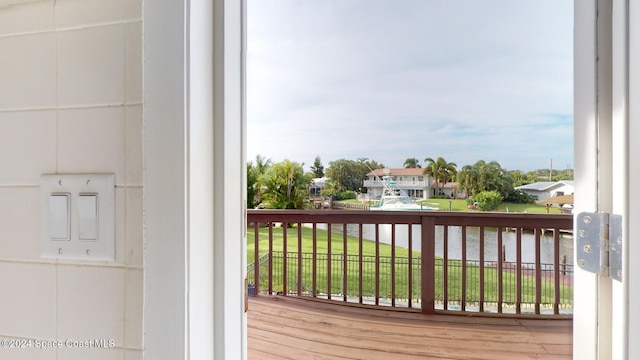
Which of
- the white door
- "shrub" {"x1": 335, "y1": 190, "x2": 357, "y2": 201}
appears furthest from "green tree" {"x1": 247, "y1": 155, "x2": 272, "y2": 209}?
the white door

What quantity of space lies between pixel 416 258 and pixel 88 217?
249cm

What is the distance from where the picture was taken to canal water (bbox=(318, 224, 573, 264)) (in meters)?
2.31

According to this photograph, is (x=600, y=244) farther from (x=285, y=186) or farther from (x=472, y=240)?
(x=285, y=186)

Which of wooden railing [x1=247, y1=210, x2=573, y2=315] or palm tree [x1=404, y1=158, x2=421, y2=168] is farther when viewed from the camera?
palm tree [x1=404, y1=158, x2=421, y2=168]

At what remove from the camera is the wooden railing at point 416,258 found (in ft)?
7.74

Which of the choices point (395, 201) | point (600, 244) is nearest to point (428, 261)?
point (395, 201)

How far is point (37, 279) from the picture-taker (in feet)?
1.47

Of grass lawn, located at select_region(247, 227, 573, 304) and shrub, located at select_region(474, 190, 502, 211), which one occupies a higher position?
shrub, located at select_region(474, 190, 502, 211)

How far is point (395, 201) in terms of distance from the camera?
9.43ft

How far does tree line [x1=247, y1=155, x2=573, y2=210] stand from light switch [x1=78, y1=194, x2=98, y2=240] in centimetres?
226

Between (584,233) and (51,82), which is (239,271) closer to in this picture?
(51,82)

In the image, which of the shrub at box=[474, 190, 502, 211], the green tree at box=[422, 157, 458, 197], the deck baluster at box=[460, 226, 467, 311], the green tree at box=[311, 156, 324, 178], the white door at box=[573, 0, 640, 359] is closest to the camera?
the white door at box=[573, 0, 640, 359]

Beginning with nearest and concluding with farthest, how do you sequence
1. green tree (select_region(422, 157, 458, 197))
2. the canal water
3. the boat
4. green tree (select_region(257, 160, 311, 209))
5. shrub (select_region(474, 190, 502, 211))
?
1. the canal water
2. shrub (select_region(474, 190, 502, 211))
3. the boat
4. green tree (select_region(422, 157, 458, 197))
5. green tree (select_region(257, 160, 311, 209))

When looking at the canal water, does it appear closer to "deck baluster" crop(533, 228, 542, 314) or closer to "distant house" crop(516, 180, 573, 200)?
"deck baluster" crop(533, 228, 542, 314)
